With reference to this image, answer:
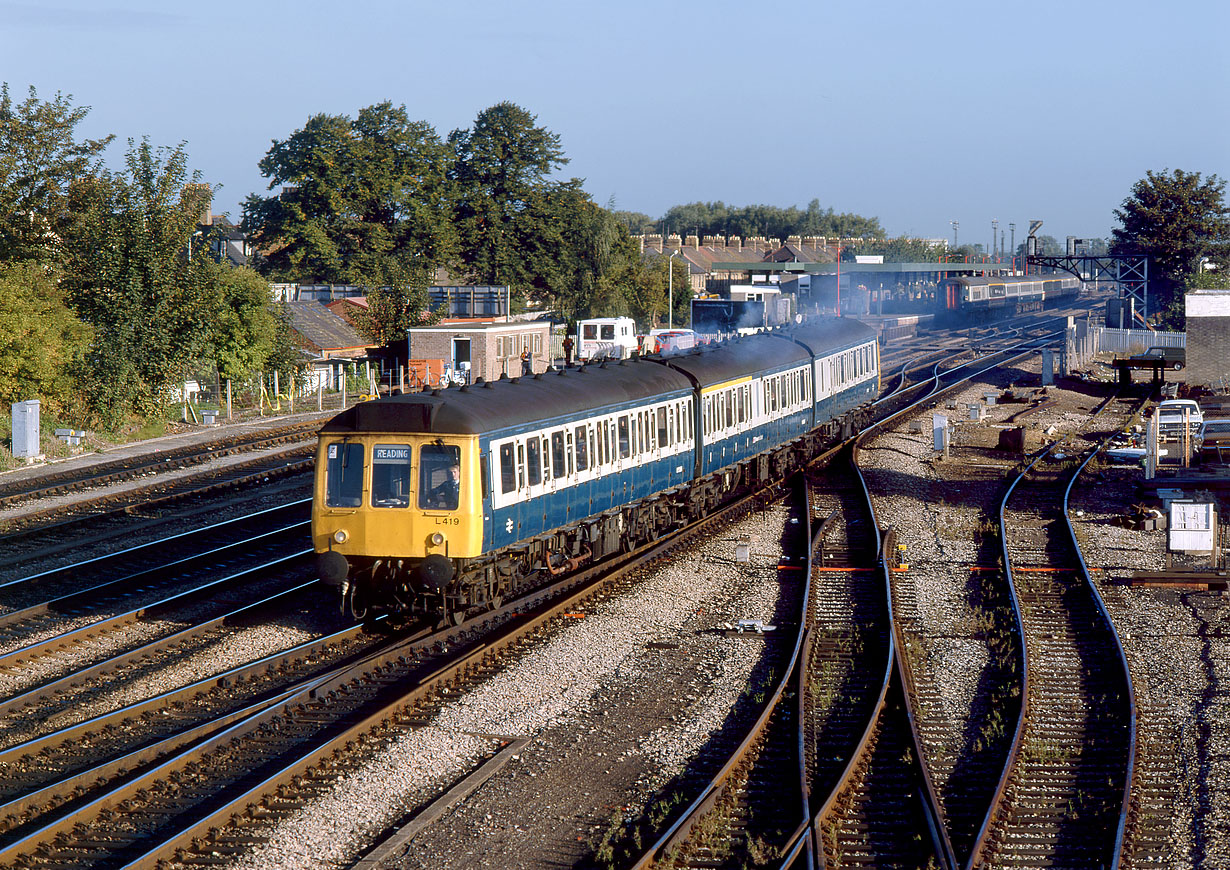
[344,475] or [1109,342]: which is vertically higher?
[1109,342]

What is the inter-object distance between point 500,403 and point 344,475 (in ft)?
6.51

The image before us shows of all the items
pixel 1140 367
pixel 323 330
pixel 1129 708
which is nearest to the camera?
pixel 1129 708

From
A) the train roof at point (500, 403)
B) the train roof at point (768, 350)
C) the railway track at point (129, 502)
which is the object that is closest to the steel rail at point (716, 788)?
the train roof at point (500, 403)

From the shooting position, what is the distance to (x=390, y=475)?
556 inches

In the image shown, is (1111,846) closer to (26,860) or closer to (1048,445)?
(26,860)

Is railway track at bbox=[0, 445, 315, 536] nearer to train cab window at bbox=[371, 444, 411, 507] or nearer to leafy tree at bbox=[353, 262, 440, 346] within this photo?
train cab window at bbox=[371, 444, 411, 507]

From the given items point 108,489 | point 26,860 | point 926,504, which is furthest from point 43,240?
point 26,860

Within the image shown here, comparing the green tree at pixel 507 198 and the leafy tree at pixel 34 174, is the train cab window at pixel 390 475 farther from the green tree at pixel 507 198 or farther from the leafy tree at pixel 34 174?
the green tree at pixel 507 198

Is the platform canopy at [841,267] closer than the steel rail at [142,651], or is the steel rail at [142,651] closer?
the steel rail at [142,651]

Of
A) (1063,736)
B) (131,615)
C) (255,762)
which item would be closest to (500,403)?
(131,615)

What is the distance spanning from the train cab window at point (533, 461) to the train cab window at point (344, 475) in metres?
2.04

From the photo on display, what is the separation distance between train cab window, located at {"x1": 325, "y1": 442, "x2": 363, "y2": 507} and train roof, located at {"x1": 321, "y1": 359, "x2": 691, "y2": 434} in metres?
0.22

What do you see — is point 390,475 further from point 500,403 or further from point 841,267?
point 841,267

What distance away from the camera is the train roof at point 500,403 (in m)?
14.0
